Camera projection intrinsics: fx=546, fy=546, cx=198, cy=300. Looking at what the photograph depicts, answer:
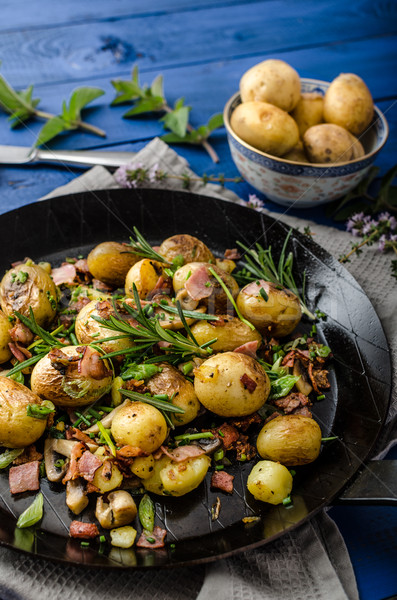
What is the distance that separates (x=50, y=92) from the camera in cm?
→ 348

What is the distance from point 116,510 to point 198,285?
2.65 ft

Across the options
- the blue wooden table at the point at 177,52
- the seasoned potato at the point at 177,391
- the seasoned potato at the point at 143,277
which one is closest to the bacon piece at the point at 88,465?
the seasoned potato at the point at 177,391

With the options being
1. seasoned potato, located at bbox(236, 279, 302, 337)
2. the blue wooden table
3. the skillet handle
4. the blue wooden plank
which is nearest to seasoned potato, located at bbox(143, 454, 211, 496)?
the skillet handle

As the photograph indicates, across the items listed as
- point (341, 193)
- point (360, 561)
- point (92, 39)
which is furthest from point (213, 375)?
point (92, 39)

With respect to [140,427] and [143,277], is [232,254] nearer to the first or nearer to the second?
[143,277]

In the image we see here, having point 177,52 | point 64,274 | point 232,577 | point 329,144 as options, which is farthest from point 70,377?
point 177,52

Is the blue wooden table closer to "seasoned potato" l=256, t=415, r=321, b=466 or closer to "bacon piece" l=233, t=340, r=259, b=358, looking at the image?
"bacon piece" l=233, t=340, r=259, b=358

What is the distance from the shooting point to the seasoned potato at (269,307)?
77.4 inches

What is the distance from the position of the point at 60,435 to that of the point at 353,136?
193cm

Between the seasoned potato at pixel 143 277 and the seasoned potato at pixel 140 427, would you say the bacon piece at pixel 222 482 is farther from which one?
the seasoned potato at pixel 143 277

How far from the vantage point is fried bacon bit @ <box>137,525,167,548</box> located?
5.12 ft

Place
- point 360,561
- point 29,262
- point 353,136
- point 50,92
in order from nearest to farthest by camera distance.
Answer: point 360,561
point 29,262
point 353,136
point 50,92

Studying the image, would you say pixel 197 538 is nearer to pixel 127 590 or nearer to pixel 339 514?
pixel 127 590

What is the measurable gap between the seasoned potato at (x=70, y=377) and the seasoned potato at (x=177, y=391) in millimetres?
164
